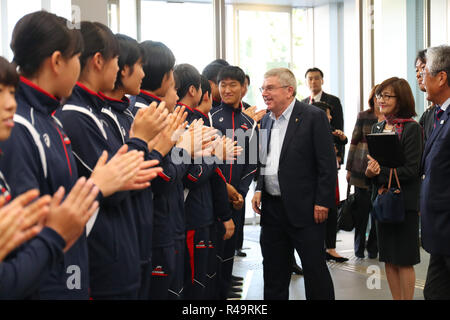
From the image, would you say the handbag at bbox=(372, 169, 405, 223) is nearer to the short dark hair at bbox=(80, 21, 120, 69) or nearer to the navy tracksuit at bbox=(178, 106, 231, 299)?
the navy tracksuit at bbox=(178, 106, 231, 299)

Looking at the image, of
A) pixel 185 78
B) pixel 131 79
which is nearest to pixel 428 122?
pixel 185 78

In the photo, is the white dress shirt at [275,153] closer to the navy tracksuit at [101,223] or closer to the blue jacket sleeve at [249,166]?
the blue jacket sleeve at [249,166]

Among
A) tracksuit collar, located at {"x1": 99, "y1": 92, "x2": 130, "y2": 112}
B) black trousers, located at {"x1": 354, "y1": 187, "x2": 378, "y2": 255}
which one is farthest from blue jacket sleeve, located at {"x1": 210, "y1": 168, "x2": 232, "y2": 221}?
black trousers, located at {"x1": 354, "y1": 187, "x2": 378, "y2": 255}

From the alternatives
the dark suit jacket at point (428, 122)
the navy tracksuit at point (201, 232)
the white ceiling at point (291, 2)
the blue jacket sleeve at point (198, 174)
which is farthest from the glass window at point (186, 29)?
the blue jacket sleeve at point (198, 174)

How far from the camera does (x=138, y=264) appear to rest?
1740 millimetres

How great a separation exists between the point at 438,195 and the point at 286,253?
105 cm

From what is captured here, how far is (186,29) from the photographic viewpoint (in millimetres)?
5930

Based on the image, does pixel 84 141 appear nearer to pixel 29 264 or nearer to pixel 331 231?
pixel 29 264

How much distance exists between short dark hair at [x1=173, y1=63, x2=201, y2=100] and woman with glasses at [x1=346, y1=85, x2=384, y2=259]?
87.1 inches

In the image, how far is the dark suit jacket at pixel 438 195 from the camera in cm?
252

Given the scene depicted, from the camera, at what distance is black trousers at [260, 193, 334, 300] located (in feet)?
9.98

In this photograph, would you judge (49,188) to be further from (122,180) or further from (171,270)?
(171,270)

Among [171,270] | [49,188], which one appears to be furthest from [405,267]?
[49,188]

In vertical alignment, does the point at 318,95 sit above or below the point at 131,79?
above
